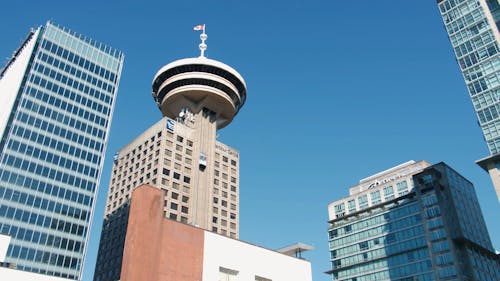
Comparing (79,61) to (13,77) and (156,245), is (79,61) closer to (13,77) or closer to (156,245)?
(13,77)

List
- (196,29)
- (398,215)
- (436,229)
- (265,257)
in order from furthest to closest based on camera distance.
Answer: (196,29) < (398,215) < (436,229) < (265,257)

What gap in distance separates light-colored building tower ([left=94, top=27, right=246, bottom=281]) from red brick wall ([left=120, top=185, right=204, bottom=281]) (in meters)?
71.5

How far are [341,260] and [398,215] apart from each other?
2404cm

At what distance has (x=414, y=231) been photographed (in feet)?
409

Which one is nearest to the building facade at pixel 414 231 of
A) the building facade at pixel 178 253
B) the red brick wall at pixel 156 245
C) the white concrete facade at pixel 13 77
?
the building facade at pixel 178 253

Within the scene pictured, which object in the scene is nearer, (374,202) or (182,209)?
(182,209)

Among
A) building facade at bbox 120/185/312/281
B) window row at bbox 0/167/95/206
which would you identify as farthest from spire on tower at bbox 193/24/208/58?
building facade at bbox 120/185/312/281

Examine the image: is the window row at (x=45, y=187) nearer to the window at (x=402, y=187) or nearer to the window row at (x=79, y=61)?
the window row at (x=79, y=61)

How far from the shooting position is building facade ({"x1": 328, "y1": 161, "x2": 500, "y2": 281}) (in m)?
118

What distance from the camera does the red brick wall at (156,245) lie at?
102ft

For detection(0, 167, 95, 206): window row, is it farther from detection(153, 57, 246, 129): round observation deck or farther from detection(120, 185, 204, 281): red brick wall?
detection(120, 185, 204, 281): red brick wall

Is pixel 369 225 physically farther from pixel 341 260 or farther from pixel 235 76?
pixel 235 76

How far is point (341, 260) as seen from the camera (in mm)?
141875

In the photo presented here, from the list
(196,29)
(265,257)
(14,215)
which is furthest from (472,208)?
(14,215)
